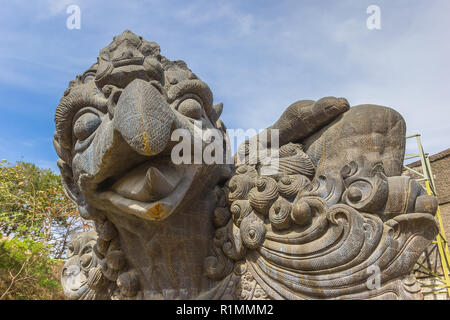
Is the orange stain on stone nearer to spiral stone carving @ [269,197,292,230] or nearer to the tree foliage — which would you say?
spiral stone carving @ [269,197,292,230]

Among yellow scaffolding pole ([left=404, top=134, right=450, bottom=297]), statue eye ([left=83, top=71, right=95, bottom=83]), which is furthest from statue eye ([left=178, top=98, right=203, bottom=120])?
yellow scaffolding pole ([left=404, top=134, right=450, bottom=297])

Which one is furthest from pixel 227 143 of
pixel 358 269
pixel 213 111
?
pixel 358 269

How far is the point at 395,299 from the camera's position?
6.13 feet

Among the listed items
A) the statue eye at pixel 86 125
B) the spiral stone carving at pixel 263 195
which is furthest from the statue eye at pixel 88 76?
the spiral stone carving at pixel 263 195

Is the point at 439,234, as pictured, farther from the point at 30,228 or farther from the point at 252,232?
the point at 30,228

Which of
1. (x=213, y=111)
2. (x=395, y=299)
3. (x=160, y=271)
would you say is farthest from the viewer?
(x=213, y=111)

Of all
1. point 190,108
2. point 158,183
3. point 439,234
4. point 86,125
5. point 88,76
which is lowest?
point 439,234

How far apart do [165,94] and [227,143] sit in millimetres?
674

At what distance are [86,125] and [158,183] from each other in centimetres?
67

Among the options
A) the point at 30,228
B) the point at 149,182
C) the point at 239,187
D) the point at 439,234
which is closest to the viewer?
the point at 149,182

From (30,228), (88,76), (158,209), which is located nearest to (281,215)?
(158,209)

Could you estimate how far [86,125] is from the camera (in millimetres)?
2170

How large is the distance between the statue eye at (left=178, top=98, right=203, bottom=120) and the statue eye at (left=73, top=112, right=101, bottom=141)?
0.55 metres
